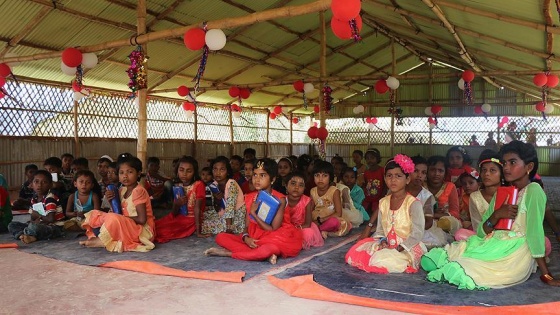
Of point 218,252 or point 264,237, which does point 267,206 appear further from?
point 218,252

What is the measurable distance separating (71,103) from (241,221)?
576cm

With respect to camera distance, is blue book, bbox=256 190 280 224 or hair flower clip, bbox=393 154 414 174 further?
blue book, bbox=256 190 280 224

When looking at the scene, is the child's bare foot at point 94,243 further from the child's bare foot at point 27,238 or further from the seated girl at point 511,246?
the seated girl at point 511,246

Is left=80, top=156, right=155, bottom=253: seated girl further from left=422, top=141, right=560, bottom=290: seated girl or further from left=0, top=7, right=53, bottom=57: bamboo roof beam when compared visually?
left=0, top=7, right=53, bottom=57: bamboo roof beam

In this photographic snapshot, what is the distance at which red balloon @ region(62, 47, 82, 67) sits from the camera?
535 centimetres

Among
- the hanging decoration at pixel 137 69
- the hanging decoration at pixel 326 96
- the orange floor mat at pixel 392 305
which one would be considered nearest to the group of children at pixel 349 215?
the orange floor mat at pixel 392 305

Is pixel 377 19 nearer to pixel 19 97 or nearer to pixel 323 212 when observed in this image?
pixel 323 212

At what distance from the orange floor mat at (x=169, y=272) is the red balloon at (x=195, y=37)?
2223mm

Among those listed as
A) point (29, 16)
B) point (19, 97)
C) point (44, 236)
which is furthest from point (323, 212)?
point (19, 97)

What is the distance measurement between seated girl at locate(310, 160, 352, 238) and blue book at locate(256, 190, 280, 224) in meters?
1.04

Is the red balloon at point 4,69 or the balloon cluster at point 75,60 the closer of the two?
the balloon cluster at point 75,60

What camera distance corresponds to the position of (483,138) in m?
13.9

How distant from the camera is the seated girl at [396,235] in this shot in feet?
10.5


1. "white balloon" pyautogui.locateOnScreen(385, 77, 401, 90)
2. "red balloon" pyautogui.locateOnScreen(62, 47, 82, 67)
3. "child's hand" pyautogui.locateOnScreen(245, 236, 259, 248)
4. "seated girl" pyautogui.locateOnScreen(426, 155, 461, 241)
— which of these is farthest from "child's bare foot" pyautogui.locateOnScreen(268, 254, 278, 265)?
"white balloon" pyautogui.locateOnScreen(385, 77, 401, 90)
